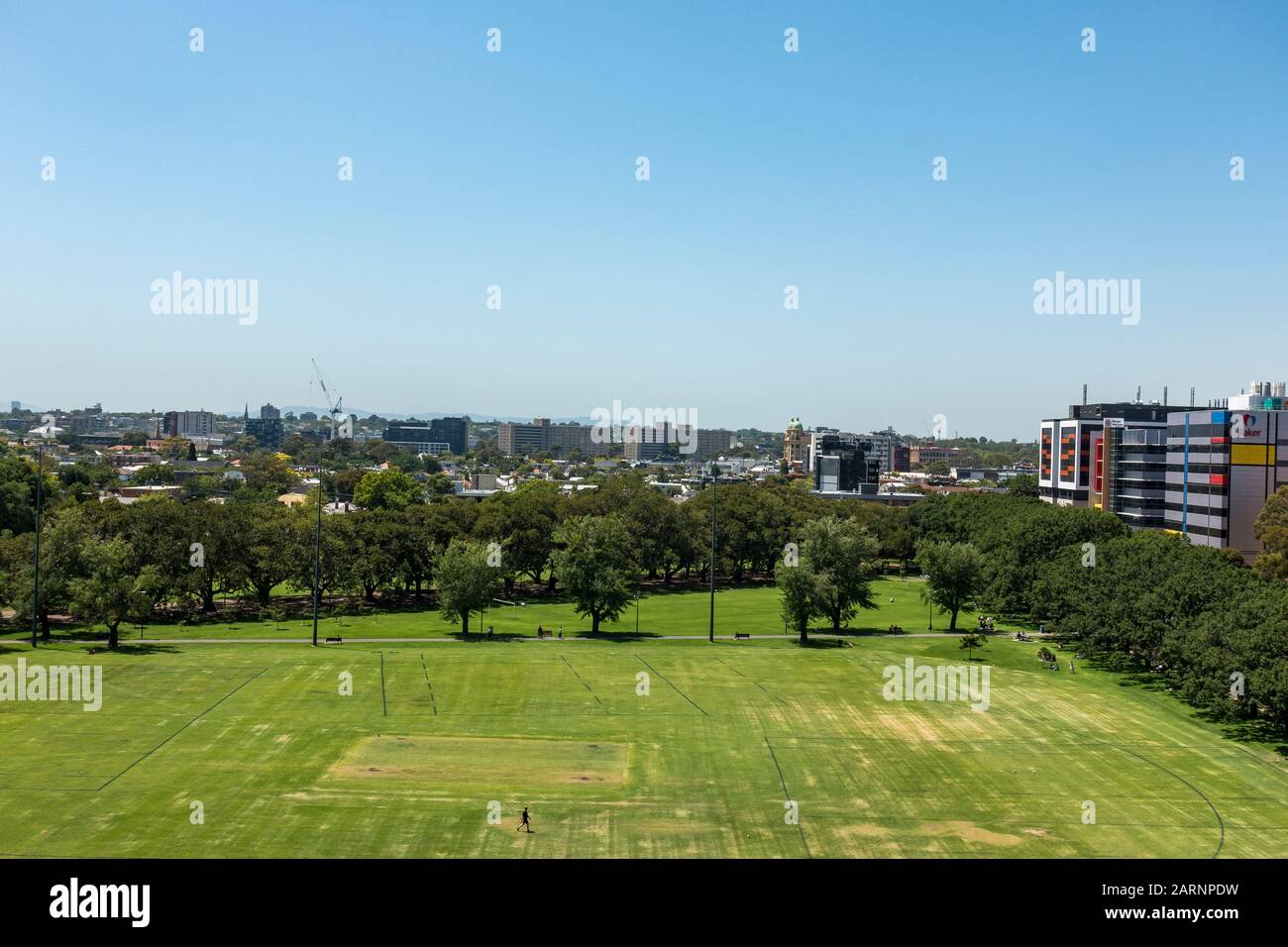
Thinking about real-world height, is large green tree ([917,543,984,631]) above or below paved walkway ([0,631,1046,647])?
above

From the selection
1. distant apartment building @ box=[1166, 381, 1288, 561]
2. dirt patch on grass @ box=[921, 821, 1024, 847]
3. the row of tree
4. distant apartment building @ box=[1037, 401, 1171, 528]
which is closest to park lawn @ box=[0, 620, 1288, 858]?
dirt patch on grass @ box=[921, 821, 1024, 847]

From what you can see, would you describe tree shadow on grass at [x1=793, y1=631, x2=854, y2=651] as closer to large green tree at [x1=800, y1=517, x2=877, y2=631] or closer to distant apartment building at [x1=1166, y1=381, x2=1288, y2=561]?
large green tree at [x1=800, y1=517, x2=877, y2=631]

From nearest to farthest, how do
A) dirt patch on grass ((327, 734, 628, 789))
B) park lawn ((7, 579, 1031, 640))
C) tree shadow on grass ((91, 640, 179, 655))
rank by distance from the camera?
dirt patch on grass ((327, 734, 628, 789)) < tree shadow on grass ((91, 640, 179, 655)) < park lawn ((7, 579, 1031, 640))

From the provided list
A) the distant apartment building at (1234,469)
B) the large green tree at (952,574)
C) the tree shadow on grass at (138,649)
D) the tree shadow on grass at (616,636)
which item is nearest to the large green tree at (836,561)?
the large green tree at (952,574)

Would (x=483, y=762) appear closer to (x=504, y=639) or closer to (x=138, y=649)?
(x=504, y=639)

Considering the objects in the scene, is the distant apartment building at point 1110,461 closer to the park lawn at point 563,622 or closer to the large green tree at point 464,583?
the park lawn at point 563,622

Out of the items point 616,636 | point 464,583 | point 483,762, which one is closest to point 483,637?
point 464,583
